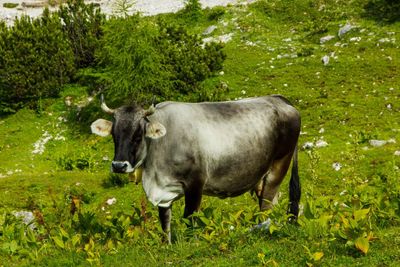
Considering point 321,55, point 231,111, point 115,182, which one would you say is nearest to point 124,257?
point 231,111

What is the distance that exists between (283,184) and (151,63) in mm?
9064

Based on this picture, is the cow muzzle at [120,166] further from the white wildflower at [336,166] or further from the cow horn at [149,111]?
the white wildflower at [336,166]

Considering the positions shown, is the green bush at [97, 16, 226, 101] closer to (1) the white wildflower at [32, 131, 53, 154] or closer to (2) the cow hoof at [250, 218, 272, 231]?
(1) the white wildflower at [32, 131, 53, 154]

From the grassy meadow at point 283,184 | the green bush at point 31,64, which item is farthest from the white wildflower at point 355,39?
the green bush at point 31,64

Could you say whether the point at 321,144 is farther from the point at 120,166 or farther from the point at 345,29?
the point at 345,29

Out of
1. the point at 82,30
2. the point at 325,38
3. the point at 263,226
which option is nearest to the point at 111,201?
the point at 263,226

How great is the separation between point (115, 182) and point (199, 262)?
32.2 ft

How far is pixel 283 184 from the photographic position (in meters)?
15.0

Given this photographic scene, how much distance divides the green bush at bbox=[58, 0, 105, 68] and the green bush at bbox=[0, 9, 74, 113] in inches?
63.1

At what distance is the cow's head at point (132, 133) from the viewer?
7.96 metres

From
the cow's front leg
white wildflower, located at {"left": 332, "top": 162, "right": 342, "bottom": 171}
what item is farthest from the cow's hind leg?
white wildflower, located at {"left": 332, "top": 162, "right": 342, "bottom": 171}

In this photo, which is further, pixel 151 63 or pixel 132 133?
pixel 151 63

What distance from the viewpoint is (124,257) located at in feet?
25.2

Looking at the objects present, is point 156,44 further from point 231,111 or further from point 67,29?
point 231,111
